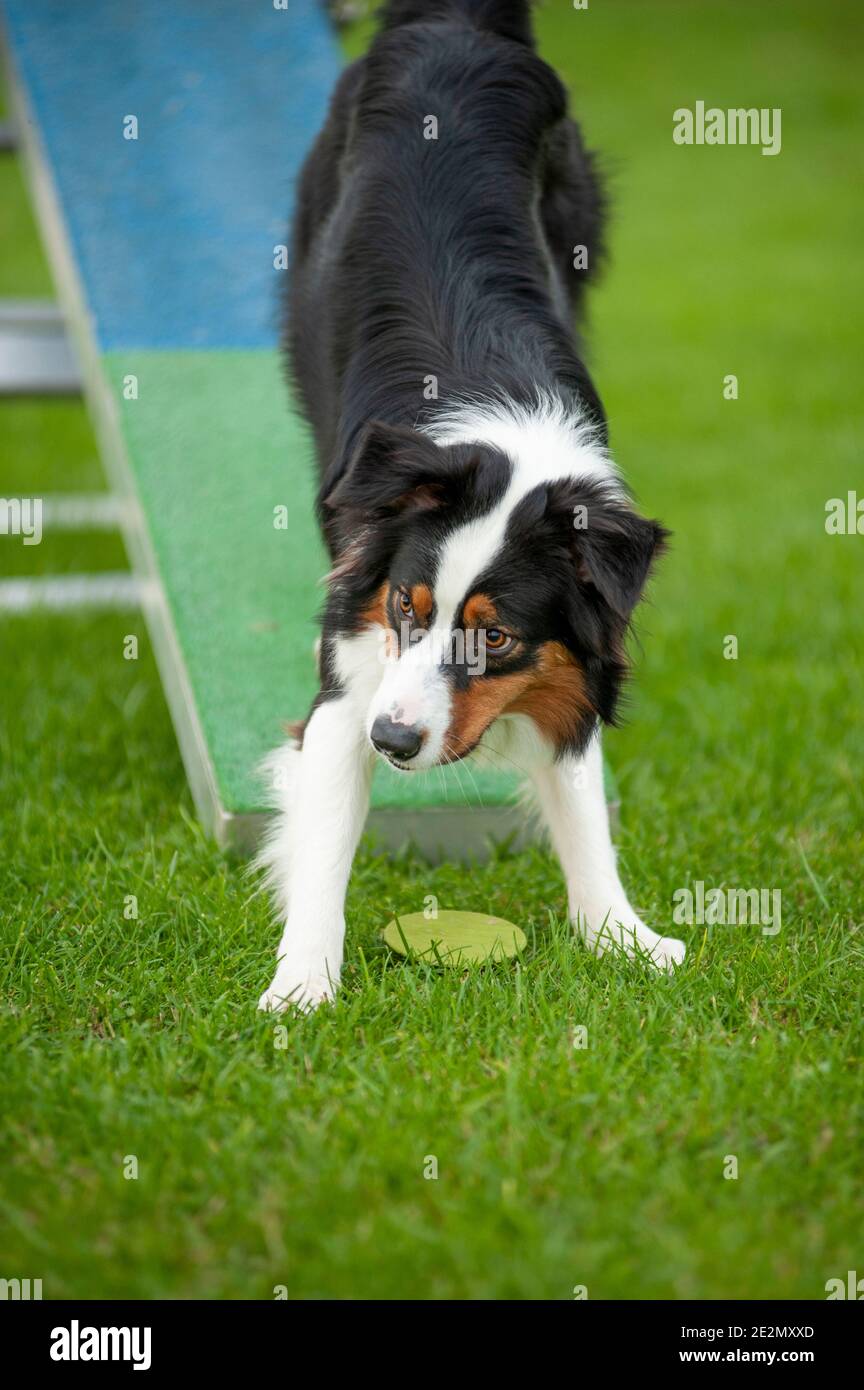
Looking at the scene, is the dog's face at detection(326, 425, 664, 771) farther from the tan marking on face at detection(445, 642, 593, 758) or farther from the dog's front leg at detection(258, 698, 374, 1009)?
the dog's front leg at detection(258, 698, 374, 1009)

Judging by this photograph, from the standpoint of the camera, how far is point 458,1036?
3.15 metres

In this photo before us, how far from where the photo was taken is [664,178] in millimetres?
17266

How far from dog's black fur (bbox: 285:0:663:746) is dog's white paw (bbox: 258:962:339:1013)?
71 centimetres

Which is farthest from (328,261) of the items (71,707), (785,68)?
(785,68)

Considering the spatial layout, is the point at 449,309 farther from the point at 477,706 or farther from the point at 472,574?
the point at 477,706

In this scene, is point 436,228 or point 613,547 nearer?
point 613,547

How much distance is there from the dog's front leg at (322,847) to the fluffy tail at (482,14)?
2473mm

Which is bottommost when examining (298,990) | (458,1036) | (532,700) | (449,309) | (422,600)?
(458,1036)

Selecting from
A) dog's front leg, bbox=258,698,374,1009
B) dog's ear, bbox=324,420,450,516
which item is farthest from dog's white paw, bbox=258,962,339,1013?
dog's ear, bbox=324,420,450,516

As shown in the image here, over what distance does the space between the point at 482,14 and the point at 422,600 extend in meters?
2.46

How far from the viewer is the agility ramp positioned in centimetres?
424

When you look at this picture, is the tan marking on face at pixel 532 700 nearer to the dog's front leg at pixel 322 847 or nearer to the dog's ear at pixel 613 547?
the dog's ear at pixel 613 547

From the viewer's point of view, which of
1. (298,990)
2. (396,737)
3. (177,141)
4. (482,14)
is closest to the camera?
(396,737)

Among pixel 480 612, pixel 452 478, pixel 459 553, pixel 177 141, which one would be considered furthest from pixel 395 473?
pixel 177 141
